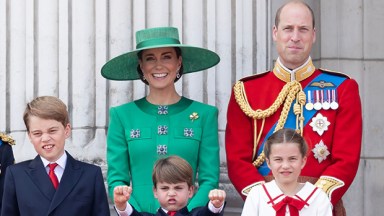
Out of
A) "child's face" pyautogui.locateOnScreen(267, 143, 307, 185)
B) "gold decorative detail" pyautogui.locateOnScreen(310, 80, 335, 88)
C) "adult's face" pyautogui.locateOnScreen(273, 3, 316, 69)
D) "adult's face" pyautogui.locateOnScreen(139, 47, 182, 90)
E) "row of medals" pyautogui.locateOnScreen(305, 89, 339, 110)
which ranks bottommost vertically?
"child's face" pyautogui.locateOnScreen(267, 143, 307, 185)

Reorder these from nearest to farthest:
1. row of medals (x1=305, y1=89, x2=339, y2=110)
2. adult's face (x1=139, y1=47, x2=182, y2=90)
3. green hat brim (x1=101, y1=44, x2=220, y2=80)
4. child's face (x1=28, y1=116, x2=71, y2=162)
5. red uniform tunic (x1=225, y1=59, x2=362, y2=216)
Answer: child's face (x1=28, y1=116, x2=71, y2=162), red uniform tunic (x1=225, y1=59, x2=362, y2=216), row of medals (x1=305, y1=89, x2=339, y2=110), adult's face (x1=139, y1=47, x2=182, y2=90), green hat brim (x1=101, y1=44, x2=220, y2=80)

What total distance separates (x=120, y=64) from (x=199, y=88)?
0.74 metres

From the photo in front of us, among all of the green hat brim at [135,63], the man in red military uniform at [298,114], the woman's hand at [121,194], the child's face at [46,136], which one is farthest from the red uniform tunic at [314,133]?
the child's face at [46,136]

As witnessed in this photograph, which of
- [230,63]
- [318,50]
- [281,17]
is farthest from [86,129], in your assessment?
[318,50]

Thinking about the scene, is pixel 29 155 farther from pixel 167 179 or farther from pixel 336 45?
pixel 336 45

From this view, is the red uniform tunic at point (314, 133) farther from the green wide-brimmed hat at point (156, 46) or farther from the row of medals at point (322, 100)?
the green wide-brimmed hat at point (156, 46)

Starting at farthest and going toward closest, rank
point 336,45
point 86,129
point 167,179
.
→ point 336,45, point 86,129, point 167,179

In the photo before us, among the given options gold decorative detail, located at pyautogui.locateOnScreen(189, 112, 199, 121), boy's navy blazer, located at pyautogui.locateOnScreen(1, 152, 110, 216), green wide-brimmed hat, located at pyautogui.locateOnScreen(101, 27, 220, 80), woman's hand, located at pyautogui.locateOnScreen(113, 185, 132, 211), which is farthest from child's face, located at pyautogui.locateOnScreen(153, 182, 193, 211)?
green wide-brimmed hat, located at pyautogui.locateOnScreen(101, 27, 220, 80)

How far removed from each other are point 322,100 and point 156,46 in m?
0.96

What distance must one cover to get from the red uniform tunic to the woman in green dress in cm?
15

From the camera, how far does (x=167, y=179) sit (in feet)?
20.1

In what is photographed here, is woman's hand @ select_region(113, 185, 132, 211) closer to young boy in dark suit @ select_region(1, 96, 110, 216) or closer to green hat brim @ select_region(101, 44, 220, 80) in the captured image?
young boy in dark suit @ select_region(1, 96, 110, 216)

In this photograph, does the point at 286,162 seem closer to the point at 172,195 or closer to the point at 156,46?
the point at 172,195

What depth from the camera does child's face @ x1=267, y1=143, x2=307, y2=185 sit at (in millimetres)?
5957
